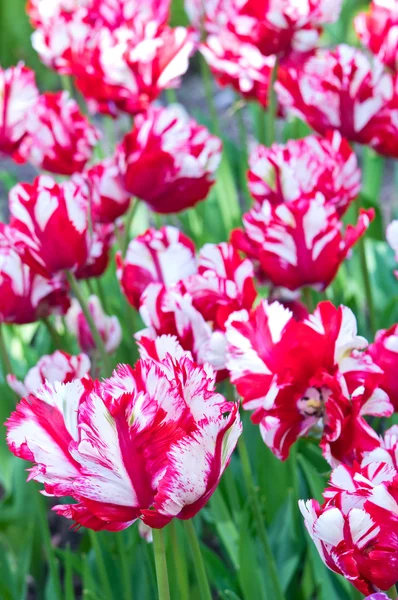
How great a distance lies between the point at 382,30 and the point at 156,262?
32.3 inches

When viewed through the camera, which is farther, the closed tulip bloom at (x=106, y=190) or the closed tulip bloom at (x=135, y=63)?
the closed tulip bloom at (x=135, y=63)

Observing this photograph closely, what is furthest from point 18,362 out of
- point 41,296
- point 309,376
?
point 309,376

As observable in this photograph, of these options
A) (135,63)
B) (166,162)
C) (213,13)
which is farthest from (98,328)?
(213,13)

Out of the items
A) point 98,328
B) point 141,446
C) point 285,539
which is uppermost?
point 141,446

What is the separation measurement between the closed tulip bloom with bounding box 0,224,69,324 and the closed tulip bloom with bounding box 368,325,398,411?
40 centimetres

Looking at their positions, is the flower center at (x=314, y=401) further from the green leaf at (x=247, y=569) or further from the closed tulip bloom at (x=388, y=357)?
the green leaf at (x=247, y=569)

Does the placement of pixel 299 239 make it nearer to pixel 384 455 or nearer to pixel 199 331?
pixel 199 331

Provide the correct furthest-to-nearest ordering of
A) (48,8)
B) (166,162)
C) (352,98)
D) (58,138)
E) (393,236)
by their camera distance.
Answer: (48,8) < (58,138) < (352,98) < (166,162) < (393,236)

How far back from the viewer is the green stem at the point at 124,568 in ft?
3.33

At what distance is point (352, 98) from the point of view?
4.02ft

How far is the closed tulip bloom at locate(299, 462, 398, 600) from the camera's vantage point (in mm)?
521

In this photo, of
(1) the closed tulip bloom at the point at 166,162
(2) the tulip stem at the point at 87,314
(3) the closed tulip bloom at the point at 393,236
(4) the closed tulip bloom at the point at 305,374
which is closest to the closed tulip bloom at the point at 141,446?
(4) the closed tulip bloom at the point at 305,374

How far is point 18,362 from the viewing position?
1.63m

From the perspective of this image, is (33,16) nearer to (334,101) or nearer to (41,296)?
(334,101)
